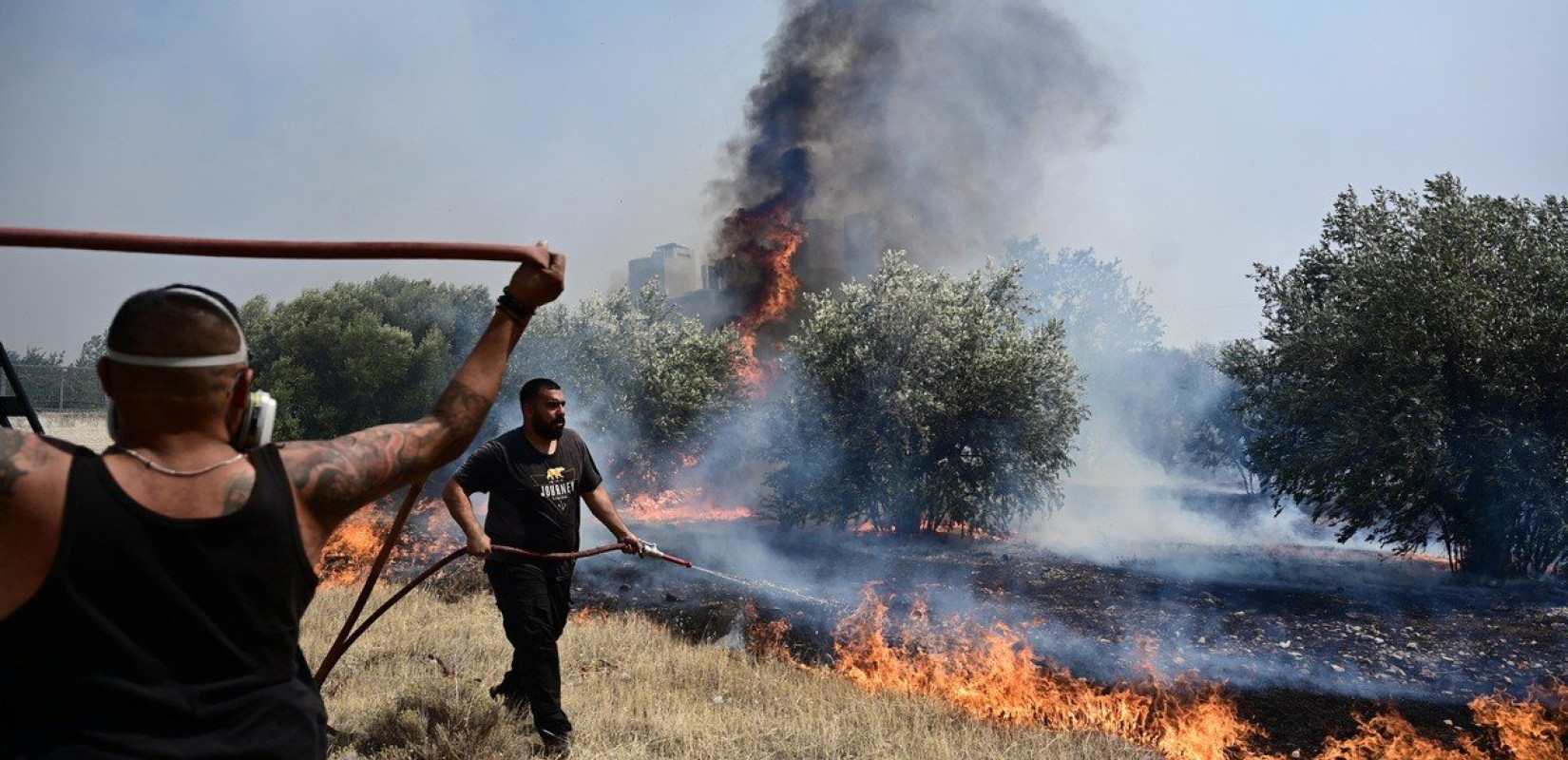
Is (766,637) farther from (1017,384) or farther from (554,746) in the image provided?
(1017,384)

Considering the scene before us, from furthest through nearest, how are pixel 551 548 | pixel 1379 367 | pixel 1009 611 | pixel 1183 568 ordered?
pixel 1183 568 < pixel 1379 367 < pixel 1009 611 < pixel 551 548

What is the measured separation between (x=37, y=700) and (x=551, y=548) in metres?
4.48

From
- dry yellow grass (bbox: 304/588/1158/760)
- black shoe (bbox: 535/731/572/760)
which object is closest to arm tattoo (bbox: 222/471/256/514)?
dry yellow grass (bbox: 304/588/1158/760)

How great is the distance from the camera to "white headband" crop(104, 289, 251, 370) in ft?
5.75

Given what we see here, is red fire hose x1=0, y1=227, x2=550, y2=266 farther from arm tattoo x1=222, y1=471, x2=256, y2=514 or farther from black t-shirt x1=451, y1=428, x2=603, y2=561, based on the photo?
black t-shirt x1=451, y1=428, x2=603, y2=561

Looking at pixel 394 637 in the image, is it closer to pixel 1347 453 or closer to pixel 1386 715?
pixel 1386 715

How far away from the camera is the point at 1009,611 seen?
1298 centimetres

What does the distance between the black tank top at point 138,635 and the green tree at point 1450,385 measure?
17.3 m

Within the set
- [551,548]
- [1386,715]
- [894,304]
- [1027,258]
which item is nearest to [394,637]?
[551,548]

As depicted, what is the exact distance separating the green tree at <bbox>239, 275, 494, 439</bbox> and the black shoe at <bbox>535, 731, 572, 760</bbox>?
2693cm

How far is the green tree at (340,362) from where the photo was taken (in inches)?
1162

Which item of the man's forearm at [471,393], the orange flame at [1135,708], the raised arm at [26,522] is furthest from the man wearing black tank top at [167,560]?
the orange flame at [1135,708]

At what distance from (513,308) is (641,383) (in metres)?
23.0

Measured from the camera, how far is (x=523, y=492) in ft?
19.9
